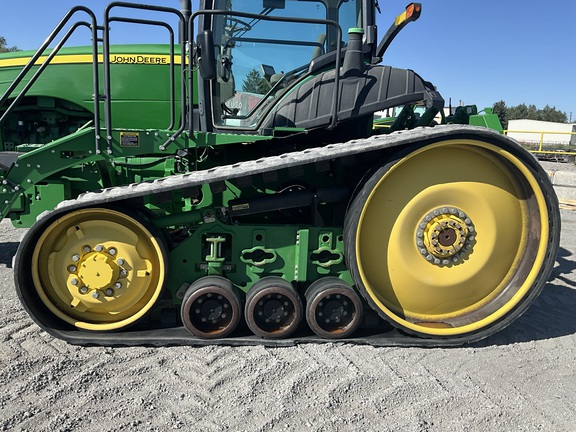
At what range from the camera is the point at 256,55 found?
3.72 m

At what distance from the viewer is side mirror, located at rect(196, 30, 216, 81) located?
10.0 feet

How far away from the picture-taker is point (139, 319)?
3.28 m

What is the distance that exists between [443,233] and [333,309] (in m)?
0.97

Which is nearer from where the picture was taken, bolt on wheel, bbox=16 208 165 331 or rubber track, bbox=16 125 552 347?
rubber track, bbox=16 125 552 347

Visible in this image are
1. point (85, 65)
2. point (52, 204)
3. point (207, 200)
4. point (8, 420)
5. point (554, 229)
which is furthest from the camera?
point (85, 65)

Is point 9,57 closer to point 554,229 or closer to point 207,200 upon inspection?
point 207,200

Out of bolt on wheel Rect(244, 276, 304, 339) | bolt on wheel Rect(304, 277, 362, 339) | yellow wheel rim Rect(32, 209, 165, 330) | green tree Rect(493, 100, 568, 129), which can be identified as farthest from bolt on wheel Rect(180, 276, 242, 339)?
green tree Rect(493, 100, 568, 129)

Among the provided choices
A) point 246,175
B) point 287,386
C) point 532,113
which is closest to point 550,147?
Answer: point 246,175

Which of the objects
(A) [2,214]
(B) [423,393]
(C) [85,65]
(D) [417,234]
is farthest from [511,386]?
(C) [85,65]

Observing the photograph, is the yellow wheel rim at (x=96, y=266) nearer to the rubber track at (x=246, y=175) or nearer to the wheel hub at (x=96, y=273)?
the wheel hub at (x=96, y=273)

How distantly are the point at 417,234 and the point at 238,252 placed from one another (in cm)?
133

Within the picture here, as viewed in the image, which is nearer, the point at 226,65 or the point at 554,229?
the point at 554,229

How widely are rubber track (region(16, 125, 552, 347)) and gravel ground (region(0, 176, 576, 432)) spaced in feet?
0.21

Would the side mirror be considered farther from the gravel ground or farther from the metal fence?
the metal fence
